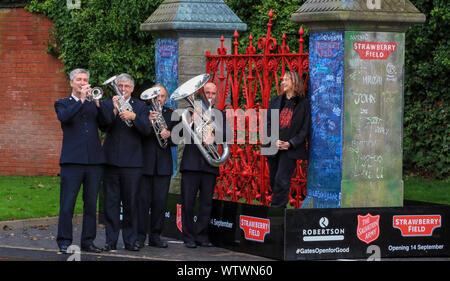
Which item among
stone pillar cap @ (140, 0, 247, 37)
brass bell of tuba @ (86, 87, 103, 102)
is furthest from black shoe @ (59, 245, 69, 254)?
stone pillar cap @ (140, 0, 247, 37)

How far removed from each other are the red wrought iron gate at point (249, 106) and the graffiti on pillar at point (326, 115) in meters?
0.35

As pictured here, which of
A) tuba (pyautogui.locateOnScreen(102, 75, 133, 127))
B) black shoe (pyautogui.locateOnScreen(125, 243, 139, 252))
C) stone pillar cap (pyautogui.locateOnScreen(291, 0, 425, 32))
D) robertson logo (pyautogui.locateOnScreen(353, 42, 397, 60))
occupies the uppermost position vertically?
stone pillar cap (pyautogui.locateOnScreen(291, 0, 425, 32))

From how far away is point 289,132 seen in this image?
35.2ft

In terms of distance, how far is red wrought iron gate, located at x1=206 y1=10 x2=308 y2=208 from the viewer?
11.1 metres

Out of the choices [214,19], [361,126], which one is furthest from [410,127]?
[361,126]

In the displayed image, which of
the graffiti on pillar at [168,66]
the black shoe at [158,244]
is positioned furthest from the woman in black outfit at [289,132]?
the graffiti on pillar at [168,66]

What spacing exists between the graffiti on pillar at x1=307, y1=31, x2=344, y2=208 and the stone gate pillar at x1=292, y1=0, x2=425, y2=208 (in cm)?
1

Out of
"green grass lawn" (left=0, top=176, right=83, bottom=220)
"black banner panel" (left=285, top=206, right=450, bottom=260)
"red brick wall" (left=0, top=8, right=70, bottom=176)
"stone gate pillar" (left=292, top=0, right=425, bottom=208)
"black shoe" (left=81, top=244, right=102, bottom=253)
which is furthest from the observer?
"red brick wall" (left=0, top=8, right=70, bottom=176)

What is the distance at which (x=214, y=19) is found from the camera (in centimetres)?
1266

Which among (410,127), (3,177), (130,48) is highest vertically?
(130,48)

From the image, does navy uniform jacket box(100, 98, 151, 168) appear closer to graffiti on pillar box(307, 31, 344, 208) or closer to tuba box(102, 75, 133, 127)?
tuba box(102, 75, 133, 127)

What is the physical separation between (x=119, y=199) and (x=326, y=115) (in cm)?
249
